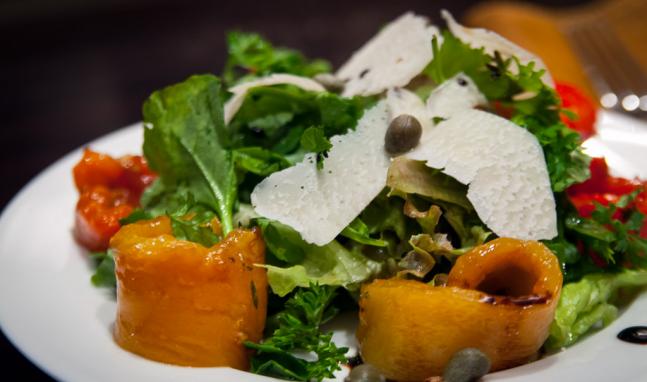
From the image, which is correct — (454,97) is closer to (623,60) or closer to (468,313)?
(468,313)

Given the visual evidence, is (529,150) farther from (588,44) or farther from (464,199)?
(588,44)

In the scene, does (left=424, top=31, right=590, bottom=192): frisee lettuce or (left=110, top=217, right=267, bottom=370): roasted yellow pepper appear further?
(left=424, top=31, right=590, bottom=192): frisee lettuce

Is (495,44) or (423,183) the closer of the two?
(423,183)

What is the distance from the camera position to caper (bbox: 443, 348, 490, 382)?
188cm

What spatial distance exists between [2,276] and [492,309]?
156cm

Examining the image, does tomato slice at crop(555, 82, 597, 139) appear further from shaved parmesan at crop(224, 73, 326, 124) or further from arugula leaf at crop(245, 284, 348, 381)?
arugula leaf at crop(245, 284, 348, 381)

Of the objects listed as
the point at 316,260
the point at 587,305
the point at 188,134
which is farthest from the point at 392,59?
the point at 587,305

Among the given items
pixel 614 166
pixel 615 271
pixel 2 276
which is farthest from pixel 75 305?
pixel 614 166

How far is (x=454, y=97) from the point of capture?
8.54 feet

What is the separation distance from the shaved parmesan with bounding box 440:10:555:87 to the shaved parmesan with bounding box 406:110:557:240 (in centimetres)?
35

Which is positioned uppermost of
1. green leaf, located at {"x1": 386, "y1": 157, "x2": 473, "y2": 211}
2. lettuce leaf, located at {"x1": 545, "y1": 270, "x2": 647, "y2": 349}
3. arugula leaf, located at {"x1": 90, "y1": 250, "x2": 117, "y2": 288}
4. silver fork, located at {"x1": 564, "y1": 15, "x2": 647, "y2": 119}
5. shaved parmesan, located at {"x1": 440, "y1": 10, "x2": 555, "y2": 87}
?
shaved parmesan, located at {"x1": 440, "y1": 10, "x2": 555, "y2": 87}

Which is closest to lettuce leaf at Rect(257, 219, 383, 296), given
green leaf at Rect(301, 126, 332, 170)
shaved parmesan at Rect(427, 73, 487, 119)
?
green leaf at Rect(301, 126, 332, 170)

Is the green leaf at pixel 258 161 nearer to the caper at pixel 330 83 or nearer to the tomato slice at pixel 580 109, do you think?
the caper at pixel 330 83

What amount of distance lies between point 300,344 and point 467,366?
19.8 inches
